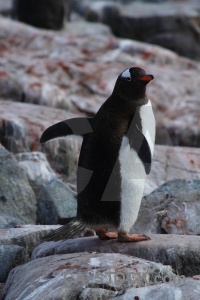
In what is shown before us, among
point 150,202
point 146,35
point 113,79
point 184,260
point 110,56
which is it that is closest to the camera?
point 184,260

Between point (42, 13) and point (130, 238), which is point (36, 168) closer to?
point (130, 238)

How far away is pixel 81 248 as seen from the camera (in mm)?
4699

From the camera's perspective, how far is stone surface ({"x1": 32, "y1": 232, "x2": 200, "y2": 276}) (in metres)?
4.36

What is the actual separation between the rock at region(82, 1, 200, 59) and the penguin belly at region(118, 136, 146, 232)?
11081mm

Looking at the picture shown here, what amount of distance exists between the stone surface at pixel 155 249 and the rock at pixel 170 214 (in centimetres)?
84

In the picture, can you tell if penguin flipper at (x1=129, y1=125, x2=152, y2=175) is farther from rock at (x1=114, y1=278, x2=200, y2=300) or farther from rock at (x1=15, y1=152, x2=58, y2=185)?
rock at (x1=15, y1=152, x2=58, y2=185)

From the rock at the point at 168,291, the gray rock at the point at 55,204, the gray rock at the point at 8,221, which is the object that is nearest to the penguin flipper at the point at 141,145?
the rock at the point at 168,291

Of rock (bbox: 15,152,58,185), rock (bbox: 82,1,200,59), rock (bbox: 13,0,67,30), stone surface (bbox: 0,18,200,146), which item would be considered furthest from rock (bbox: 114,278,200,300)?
rock (bbox: 82,1,200,59)

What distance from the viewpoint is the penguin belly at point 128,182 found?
4613 millimetres

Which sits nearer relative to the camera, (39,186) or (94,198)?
(94,198)

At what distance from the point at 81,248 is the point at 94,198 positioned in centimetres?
32

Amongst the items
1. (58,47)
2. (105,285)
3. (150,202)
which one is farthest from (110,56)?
(105,285)

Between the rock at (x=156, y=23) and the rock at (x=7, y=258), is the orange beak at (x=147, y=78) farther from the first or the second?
the rock at (x=156, y=23)

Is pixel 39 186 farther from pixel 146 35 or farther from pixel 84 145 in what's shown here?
pixel 146 35
